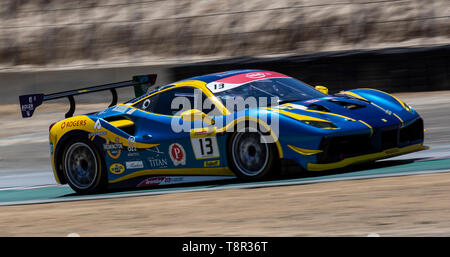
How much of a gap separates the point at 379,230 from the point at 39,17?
2118 centimetres

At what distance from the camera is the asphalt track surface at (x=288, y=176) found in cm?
739

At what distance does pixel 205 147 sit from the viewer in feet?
25.4

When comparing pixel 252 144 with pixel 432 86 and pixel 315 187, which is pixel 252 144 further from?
pixel 432 86

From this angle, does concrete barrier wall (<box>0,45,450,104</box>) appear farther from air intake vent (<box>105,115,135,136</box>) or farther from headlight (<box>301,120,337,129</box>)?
headlight (<box>301,120,337,129</box>)

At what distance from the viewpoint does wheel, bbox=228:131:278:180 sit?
7316 millimetres

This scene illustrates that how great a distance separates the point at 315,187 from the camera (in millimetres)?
6797

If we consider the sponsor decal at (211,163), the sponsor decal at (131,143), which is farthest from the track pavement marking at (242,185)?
the sponsor decal at (131,143)

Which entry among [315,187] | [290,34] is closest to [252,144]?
[315,187]

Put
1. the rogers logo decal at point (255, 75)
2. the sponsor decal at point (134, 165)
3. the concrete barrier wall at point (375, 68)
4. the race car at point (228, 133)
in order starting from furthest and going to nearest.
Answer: the concrete barrier wall at point (375, 68), the sponsor decal at point (134, 165), the rogers logo decal at point (255, 75), the race car at point (228, 133)

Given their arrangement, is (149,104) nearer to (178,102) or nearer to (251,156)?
(178,102)

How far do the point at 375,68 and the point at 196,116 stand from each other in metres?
7.80

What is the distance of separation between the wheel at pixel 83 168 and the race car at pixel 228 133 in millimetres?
11

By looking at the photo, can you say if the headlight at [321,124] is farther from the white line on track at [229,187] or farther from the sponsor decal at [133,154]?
the sponsor decal at [133,154]
